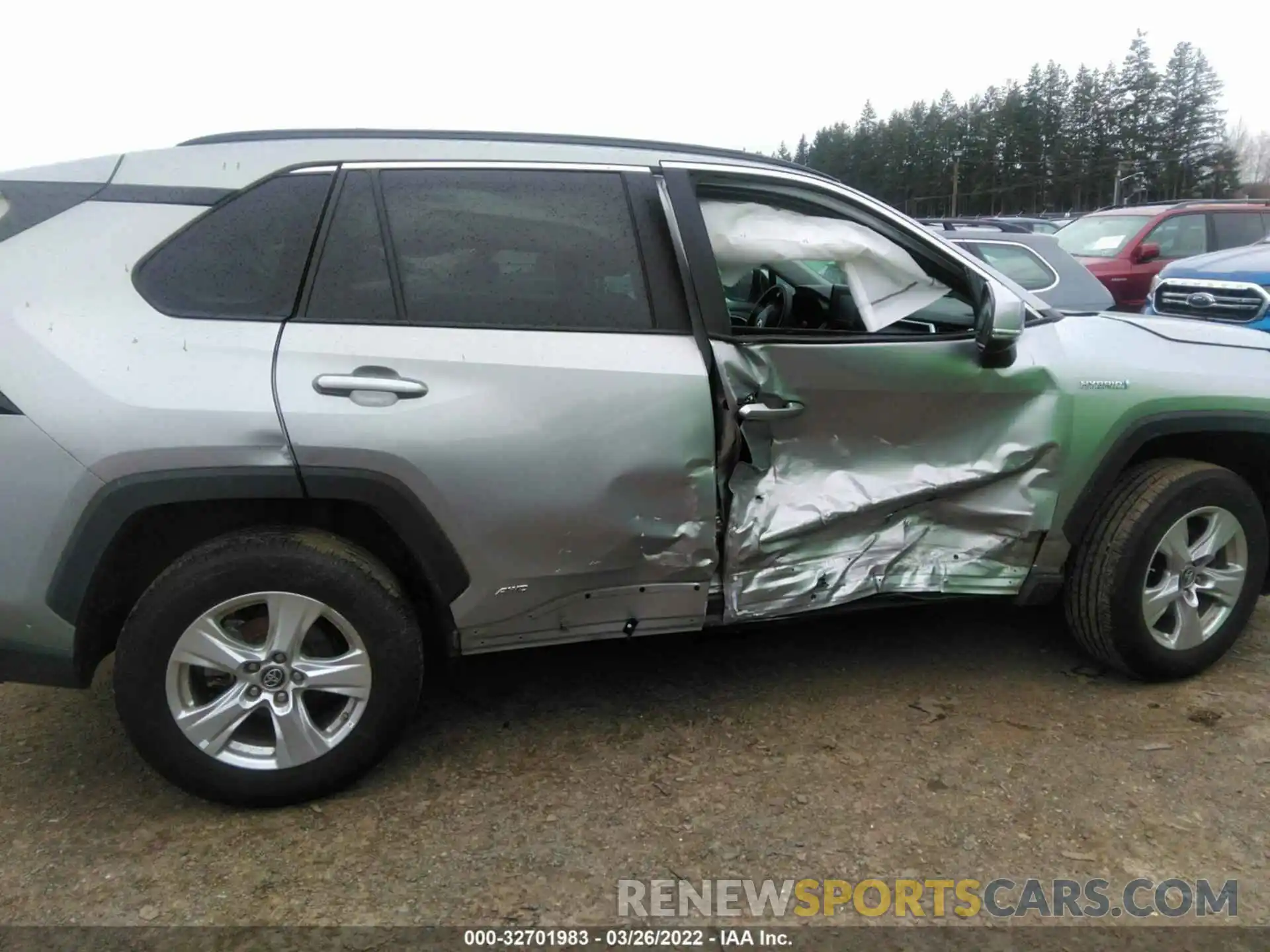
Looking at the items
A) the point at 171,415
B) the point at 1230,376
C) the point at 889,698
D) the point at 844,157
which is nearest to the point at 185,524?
the point at 171,415

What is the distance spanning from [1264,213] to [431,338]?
12.0 m

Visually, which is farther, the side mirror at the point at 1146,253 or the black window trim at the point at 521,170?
the side mirror at the point at 1146,253

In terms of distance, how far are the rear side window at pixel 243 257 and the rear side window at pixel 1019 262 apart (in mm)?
5761

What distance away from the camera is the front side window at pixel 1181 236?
34.6 feet

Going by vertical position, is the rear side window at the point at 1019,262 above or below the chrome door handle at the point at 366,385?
above

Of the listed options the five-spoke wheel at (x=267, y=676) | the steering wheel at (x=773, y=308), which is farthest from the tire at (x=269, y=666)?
the steering wheel at (x=773, y=308)

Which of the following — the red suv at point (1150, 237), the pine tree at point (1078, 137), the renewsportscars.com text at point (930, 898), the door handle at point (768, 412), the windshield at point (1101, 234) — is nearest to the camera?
the renewsportscars.com text at point (930, 898)

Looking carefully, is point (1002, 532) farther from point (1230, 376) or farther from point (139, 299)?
point (139, 299)

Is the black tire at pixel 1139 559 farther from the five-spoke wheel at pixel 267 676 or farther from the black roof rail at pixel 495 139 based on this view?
the five-spoke wheel at pixel 267 676

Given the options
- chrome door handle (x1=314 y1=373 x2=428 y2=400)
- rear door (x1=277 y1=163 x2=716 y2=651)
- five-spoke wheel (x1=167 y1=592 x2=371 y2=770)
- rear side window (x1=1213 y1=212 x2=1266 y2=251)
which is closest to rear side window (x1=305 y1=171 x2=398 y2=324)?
rear door (x1=277 y1=163 x2=716 y2=651)

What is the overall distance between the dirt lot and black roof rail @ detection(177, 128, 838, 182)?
1829 mm

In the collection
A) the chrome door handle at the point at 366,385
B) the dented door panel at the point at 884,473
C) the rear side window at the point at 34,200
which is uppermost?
the rear side window at the point at 34,200

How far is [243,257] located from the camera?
265 cm

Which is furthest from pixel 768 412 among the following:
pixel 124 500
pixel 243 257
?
pixel 124 500
